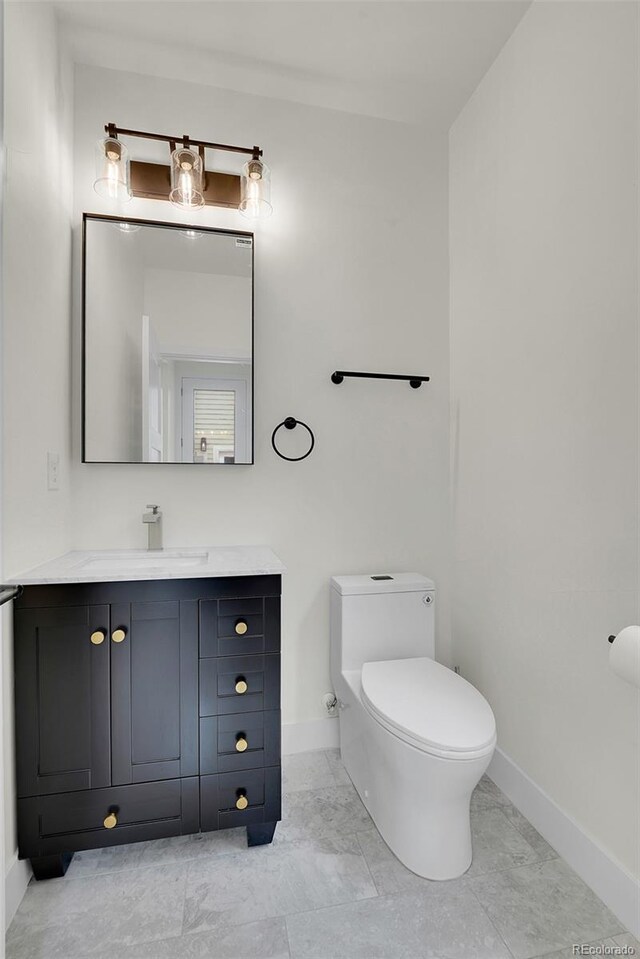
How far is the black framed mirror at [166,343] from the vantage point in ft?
6.03

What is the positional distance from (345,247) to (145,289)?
0.86 meters

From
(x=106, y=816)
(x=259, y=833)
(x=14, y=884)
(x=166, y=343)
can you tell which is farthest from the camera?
(x=166, y=343)

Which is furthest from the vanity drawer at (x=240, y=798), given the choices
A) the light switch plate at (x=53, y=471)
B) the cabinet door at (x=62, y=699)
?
the light switch plate at (x=53, y=471)

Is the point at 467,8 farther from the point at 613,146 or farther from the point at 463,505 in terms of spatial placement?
the point at 463,505

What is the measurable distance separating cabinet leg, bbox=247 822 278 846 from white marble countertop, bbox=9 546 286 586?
31.3 inches

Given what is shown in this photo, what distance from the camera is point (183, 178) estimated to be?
187 cm

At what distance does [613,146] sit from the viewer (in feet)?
4.39

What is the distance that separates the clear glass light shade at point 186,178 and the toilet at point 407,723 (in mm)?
1601

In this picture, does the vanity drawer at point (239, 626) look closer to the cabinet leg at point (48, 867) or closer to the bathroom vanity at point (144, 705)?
the bathroom vanity at point (144, 705)

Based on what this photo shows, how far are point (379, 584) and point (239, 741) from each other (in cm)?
76

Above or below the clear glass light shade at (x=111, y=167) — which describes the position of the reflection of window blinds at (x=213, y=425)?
below

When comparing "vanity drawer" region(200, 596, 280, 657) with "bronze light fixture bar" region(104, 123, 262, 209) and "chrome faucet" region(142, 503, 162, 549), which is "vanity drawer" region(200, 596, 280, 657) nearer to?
"chrome faucet" region(142, 503, 162, 549)

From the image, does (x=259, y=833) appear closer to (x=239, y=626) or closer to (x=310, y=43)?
(x=239, y=626)

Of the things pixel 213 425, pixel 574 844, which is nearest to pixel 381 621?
pixel 574 844
